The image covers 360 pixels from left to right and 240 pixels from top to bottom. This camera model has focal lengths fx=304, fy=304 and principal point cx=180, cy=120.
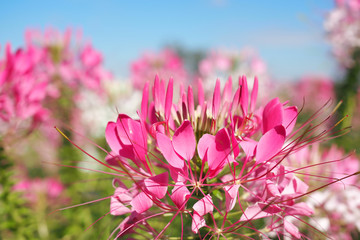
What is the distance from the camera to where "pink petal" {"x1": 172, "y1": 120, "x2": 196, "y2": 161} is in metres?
0.77

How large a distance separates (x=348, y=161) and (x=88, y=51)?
2.19 m

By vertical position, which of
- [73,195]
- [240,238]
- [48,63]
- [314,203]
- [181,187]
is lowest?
[73,195]

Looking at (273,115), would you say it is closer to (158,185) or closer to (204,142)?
(204,142)

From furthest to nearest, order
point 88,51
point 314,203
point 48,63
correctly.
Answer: point 88,51 → point 48,63 → point 314,203

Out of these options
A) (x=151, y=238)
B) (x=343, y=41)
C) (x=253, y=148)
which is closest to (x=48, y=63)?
(x=151, y=238)

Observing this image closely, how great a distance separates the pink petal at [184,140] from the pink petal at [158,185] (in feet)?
0.24

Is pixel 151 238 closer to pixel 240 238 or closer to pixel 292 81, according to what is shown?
pixel 240 238

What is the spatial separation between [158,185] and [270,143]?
1.03 feet

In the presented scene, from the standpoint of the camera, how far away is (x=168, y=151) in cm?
79

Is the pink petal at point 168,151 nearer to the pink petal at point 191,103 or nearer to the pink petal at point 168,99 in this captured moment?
the pink petal at point 168,99

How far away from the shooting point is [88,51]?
2.71 m

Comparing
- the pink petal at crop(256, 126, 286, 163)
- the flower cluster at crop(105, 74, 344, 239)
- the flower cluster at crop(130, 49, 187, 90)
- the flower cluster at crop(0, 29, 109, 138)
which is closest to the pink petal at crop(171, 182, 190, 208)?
the flower cluster at crop(105, 74, 344, 239)

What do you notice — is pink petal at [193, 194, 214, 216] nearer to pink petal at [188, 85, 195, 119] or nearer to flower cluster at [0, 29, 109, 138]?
pink petal at [188, 85, 195, 119]

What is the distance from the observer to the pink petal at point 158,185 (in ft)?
2.59
